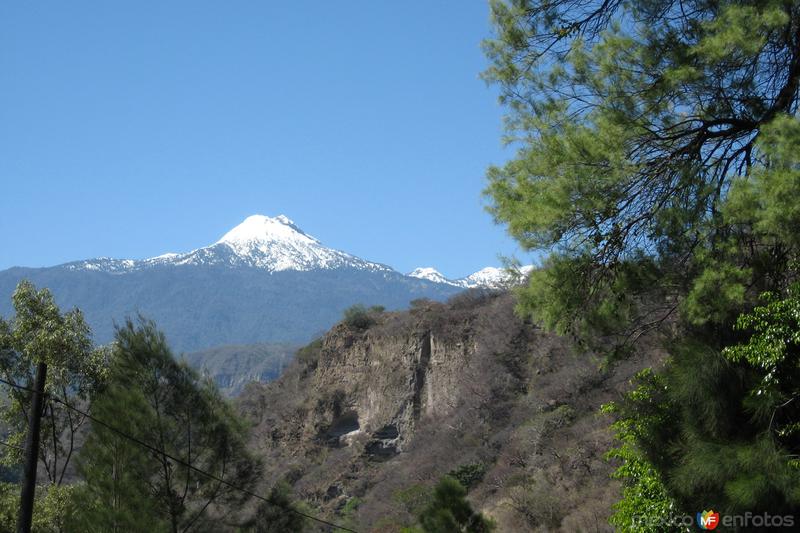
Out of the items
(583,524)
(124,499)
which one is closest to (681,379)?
(124,499)

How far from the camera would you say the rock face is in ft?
80.2

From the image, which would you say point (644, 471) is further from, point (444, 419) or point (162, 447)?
point (444, 419)

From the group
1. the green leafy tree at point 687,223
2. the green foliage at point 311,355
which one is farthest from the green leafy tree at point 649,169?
the green foliage at point 311,355

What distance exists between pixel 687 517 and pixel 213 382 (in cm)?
1020

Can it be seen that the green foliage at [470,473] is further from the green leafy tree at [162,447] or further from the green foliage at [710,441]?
the green foliage at [710,441]

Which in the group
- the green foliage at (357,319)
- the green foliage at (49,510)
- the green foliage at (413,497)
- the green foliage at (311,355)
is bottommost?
the green foliage at (413,497)

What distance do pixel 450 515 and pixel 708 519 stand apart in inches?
287

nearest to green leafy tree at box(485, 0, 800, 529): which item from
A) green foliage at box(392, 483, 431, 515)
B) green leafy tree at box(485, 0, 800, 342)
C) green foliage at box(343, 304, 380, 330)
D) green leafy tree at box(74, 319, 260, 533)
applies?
green leafy tree at box(485, 0, 800, 342)

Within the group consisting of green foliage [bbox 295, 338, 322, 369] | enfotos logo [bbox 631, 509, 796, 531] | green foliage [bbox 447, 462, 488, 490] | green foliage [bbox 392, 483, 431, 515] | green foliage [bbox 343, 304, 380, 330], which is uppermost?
green foliage [bbox 343, 304, 380, 330]

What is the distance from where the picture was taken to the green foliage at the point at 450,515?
50.4ft

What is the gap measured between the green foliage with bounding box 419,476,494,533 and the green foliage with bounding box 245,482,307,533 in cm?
281

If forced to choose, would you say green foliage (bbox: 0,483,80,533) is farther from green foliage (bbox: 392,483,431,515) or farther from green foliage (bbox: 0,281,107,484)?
green foliage (bbox: 392,483,431,515)

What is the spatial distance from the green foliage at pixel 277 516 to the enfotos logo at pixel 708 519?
9.61 m

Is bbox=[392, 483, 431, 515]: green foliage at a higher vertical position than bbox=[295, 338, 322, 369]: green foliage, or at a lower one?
lower
